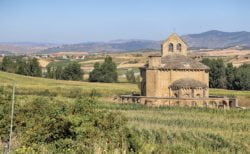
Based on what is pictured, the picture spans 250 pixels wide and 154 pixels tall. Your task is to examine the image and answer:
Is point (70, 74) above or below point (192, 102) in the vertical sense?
above

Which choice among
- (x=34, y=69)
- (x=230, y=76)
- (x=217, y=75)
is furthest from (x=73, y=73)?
(x=230, y=76)

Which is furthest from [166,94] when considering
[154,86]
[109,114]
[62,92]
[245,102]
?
[109,114]

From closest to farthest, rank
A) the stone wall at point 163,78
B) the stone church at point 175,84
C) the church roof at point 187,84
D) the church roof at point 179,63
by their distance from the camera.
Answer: the stone church at point 175,84
the church roof at point 187,84
the stone wall at point 163,78
the church roof at point 179,63

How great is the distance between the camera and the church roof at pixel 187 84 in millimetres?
54375

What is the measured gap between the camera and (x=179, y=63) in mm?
56781

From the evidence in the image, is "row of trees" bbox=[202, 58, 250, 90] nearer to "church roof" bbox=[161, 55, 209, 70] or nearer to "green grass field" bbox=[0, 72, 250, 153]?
"church roof" bbox=[161, 55, 209, 70]

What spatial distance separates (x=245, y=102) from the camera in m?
66.1

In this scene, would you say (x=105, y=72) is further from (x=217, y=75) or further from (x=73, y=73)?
(x=217, y=75)

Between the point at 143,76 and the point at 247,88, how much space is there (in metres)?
35.6

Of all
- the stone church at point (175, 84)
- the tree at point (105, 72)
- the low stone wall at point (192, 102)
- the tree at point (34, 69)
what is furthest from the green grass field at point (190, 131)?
the tree at point (34, 69)

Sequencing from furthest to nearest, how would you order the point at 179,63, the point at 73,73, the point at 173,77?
the point at 73,73 < the point at 179,63 < the point at 173,77

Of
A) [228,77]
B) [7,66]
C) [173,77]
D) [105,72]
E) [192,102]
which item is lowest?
[192,102]

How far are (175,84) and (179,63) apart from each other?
2832 mm

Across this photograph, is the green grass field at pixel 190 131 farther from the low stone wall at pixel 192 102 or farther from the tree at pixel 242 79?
the tree at pixel 242 79
